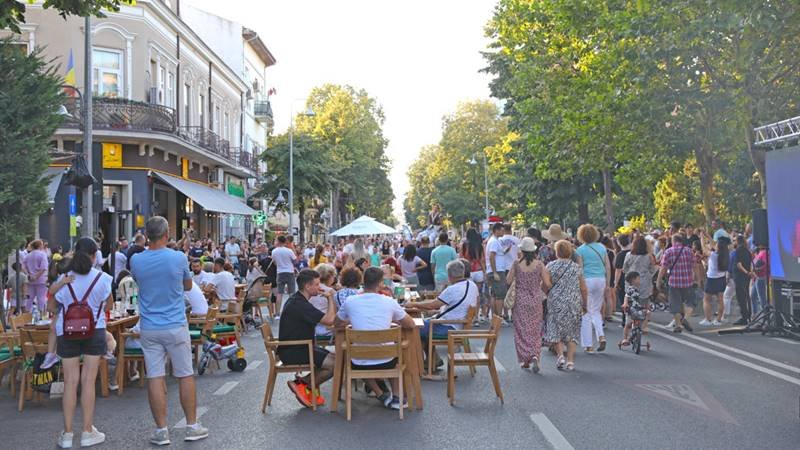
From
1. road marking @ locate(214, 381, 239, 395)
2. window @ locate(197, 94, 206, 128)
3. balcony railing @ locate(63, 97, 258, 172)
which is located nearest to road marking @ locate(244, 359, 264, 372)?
road marking @ locate(214, 381, 239, 395)

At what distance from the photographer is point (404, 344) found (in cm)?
884

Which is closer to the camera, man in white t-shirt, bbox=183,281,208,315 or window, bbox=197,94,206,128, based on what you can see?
man in white t-shirt, bbox=183,281,208,315

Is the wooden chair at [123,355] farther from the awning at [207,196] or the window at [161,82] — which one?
the window at [161,82]

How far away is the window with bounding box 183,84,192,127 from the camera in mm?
38562

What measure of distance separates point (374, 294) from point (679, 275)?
8.16 m

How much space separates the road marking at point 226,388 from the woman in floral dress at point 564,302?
13.1 ft

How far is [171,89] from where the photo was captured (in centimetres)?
3653

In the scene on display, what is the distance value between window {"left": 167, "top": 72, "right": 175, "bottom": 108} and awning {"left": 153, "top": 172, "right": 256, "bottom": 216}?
310 cm

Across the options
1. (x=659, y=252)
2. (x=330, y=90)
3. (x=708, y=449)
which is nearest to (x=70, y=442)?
(x=708, y=449)

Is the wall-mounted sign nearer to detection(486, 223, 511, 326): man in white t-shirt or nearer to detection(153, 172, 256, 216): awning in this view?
detection(153, 172, 256, 216): awning

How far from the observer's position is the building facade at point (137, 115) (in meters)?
30.6

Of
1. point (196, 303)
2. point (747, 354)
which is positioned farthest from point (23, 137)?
point (747, 354)

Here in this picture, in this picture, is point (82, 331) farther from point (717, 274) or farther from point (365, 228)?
point (365, 228)

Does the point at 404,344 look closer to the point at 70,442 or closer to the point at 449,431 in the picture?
the point at 449,431
